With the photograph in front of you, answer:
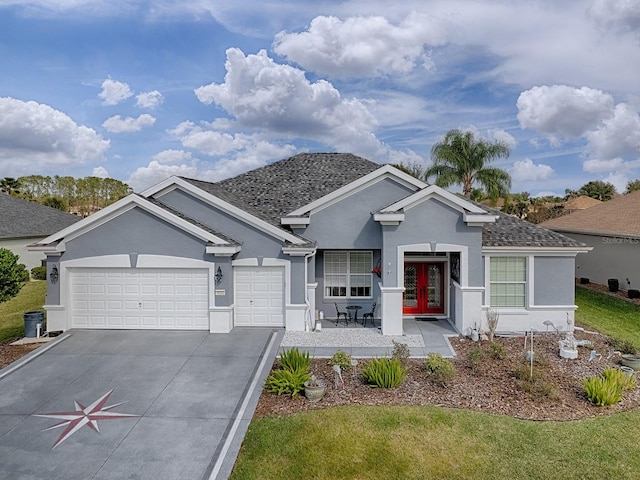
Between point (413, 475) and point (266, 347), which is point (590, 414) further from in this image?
point (266, 347)

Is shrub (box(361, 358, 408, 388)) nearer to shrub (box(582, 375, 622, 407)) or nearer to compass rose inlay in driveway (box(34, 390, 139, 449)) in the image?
shrub (box(582, 375, 622, 407))

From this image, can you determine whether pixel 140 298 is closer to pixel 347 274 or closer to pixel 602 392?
pixel 347 274

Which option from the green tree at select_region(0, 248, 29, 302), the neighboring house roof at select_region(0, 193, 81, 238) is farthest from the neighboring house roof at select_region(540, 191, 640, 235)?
the neighboring house roof at select_region(0, 193, 81, 238)

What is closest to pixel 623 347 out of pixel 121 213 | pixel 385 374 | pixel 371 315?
pixel 385 374

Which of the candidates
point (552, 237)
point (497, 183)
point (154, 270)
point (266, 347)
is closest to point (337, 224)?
point (266, 347)

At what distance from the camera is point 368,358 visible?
41.3ft

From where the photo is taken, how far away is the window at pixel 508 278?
15.7 metres

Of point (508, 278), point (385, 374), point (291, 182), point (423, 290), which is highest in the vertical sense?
point (291, 182)

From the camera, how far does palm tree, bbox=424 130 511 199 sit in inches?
1249

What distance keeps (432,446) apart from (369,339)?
674 centimetres

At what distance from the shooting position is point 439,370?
1056 cm

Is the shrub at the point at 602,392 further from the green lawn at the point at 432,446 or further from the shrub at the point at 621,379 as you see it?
the green lawn at the point at 432,446

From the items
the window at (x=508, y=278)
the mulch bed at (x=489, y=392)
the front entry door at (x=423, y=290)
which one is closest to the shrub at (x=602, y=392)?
the mulch bed at (x=489, y=392)

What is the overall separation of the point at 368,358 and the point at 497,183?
2452 cm
